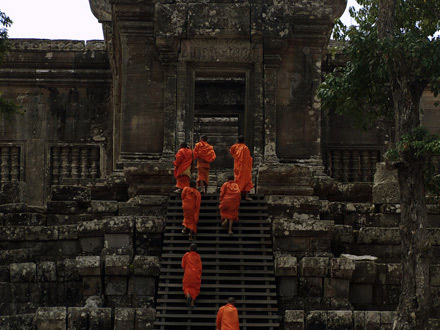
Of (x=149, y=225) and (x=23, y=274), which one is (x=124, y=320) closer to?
(x=149, y=225)

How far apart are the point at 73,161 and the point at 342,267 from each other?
916 centimetres

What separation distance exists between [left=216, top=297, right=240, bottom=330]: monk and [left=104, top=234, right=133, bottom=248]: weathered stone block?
2366mm

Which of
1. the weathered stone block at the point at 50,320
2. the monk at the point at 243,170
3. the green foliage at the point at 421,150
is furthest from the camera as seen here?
the monk at the point at 243,170

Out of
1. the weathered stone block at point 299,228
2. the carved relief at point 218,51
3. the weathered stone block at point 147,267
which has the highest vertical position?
the carved relief at point 218,51

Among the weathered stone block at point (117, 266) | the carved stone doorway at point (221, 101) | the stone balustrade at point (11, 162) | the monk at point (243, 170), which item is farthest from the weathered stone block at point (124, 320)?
the stone balustrade at point (11, 162)

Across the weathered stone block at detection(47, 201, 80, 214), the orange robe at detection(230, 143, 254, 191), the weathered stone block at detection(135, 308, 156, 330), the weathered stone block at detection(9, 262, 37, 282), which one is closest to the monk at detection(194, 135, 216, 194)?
the orange robe at detection(230, 143, 254, 191)

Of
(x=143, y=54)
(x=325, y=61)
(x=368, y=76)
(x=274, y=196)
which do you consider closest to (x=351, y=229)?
(x=274, y=196)

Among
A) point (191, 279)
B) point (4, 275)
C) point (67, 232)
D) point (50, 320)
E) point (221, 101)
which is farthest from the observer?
point (221, 101)

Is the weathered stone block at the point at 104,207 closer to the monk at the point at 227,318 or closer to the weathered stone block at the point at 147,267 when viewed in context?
the weathered stone block at the point at 147,267

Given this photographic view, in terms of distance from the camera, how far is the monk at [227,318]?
38.5ft

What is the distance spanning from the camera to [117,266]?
43.4ft

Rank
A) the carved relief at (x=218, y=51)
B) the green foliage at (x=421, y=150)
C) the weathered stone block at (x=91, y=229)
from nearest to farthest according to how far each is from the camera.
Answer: the green foliage at (x=421, y=150)
the weathered stone block at (x=91, y=229)
the carved relief at (x=218, y=51)

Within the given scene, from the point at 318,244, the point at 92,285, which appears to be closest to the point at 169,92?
the point at 318,244

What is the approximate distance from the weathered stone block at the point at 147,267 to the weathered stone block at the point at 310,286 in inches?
78.0
